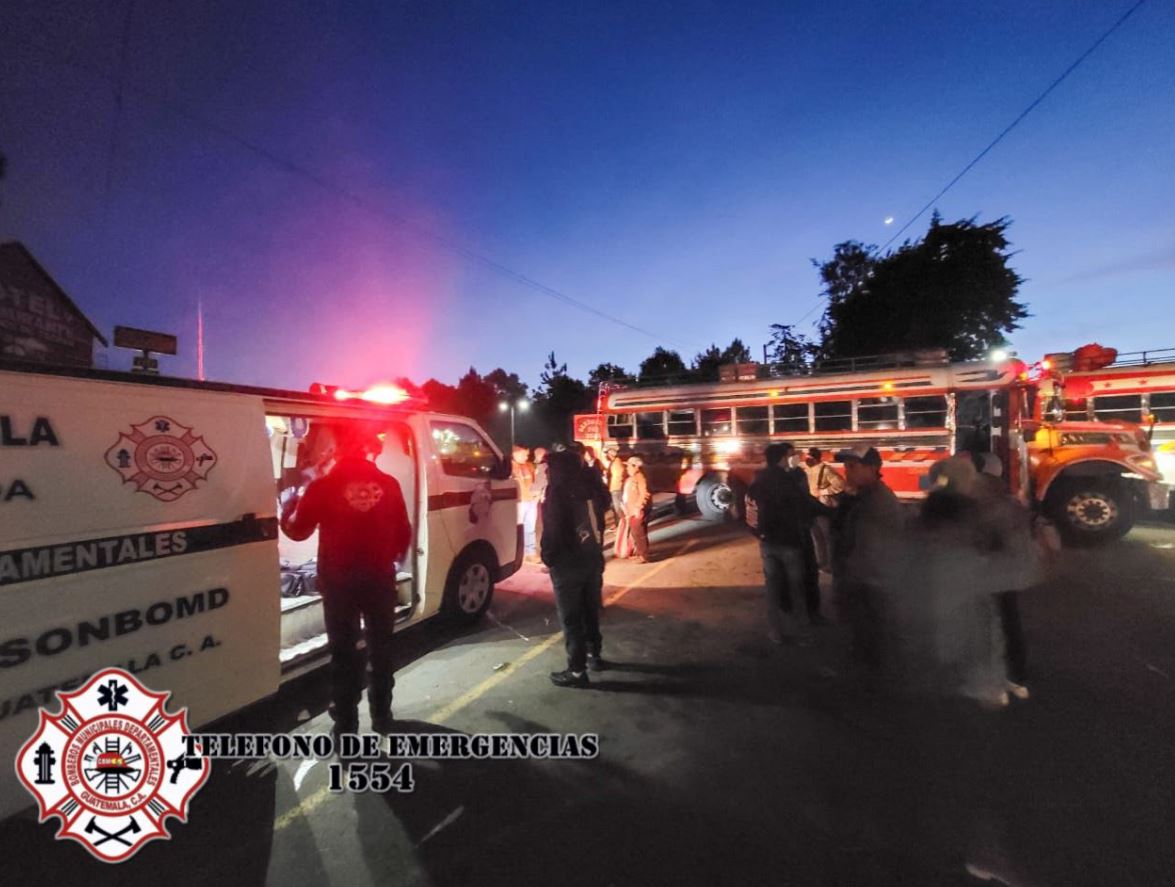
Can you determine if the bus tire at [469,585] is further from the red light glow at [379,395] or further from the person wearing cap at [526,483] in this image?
the person wearing cap at [526,483]

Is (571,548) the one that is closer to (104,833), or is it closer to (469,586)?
(469,586)

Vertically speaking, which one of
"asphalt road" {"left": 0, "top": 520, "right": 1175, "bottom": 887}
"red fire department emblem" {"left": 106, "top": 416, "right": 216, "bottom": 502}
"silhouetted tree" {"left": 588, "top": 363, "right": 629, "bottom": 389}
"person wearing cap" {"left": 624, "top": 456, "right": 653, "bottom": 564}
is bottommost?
"asphalt road" {"left": 0, "top": 520, "right": 1175, "bottom": 887}

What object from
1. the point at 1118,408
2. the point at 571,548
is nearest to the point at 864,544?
the point at 571,548

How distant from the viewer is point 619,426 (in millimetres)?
13484

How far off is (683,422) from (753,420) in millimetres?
1584

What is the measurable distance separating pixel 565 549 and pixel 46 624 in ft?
8.95

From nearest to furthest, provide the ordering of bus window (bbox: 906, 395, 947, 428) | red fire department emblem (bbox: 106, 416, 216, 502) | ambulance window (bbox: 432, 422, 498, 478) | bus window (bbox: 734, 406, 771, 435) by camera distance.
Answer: red fire department emblem (bbox: 106, 416, 216, 502)
ambulance window (bbox: 432, 422, 498, 478)
bus window (bbox: 906, 395, 947, 428)
bus window (bbox: 734, 406, 771, 435)

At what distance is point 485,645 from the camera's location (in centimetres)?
497

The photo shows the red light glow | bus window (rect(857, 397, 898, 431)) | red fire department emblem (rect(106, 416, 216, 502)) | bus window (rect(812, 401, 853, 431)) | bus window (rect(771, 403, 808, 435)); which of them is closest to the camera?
red fire department emblem (rect(106, 416, 216, 502))

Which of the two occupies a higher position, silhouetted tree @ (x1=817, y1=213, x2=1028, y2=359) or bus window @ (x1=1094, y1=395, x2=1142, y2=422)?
silhouetted tree @ (x1=817, y1=213, x2=1028, y2=359)

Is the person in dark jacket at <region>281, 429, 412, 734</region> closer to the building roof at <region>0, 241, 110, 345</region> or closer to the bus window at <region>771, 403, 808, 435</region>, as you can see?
the bus window at <region>771, 403, 808, 435</region>

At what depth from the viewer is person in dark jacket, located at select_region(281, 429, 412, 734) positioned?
3250 mm

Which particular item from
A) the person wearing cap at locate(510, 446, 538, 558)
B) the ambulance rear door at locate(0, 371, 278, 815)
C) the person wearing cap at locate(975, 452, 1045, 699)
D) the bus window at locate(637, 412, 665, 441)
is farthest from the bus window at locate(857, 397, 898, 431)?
the ambulance rear door at locate(0, 371, 278, 815)

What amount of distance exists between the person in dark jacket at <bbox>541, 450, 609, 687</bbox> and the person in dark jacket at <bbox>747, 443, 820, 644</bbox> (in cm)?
149
